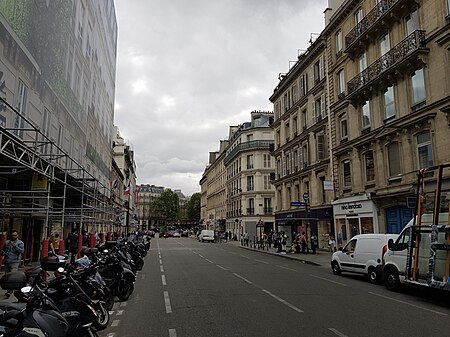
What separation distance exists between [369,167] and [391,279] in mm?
12964

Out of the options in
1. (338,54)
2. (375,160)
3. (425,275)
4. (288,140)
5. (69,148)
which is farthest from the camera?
(288,140)

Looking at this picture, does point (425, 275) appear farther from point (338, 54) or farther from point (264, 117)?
point (264, 117)

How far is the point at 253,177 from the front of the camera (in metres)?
60.3

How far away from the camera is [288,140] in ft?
129

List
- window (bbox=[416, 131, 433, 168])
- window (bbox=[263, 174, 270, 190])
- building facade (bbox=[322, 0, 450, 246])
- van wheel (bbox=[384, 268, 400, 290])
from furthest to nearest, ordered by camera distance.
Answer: window (bbox=[263, 174, 270, 190]) < window (bbox=[416, 131, 433, 168]) < building facade (bbox=[322, 0, 450, 246]) < van wheel (bbox=[384, 268, 400, 290])

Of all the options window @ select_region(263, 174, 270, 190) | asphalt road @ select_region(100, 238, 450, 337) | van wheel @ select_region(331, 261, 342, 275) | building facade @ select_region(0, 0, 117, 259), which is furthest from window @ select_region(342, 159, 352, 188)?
window @ select_region(263, 174, 270, 190)

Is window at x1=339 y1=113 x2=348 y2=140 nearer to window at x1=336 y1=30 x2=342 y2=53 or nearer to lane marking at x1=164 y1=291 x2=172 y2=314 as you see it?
window at x1=336 y1=30 x2=342 y2=53

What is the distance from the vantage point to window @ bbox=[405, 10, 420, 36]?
2040cm

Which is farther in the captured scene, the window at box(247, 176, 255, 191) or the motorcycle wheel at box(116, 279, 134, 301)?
the window at box(247, 176, 255, 191)

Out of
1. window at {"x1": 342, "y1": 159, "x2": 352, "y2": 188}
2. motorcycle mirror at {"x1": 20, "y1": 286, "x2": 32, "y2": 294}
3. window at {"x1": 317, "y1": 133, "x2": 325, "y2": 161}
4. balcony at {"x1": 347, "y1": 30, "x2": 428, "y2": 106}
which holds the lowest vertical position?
motorcycle mirror at {"x1": 20, "y1": 286, "x2": 32, "y2": 294}

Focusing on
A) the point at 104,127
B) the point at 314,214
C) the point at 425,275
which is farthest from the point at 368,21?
the point at 104,127

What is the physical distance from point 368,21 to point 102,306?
23177mm

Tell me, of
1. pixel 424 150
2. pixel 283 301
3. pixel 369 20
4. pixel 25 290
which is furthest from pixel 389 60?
pixel 25 290

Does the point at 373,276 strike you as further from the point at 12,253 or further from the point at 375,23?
the point at 375,23
